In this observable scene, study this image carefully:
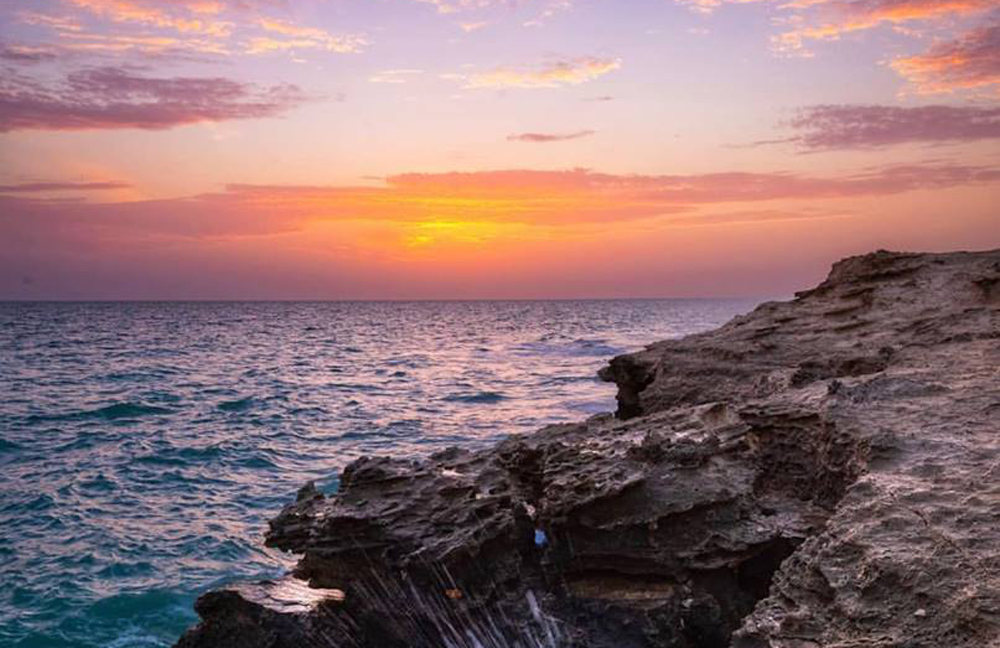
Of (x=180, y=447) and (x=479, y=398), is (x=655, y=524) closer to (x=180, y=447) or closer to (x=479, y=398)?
(x=180, y=447)

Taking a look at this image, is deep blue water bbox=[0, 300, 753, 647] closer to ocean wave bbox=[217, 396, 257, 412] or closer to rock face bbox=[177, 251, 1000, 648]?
ocean wave bbox=[217, 396, 257, 412]

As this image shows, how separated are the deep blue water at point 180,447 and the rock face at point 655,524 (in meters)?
5.36

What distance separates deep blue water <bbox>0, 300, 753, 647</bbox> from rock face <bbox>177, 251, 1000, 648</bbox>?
17.6 feet

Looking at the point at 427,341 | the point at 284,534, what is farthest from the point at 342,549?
the point at 427,341

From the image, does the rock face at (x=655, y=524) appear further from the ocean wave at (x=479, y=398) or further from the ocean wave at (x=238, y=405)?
the ocean wave at (x=238, y=405)

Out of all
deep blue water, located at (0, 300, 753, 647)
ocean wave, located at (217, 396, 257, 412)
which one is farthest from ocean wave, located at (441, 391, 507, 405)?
ocean wave, located at (217, 396, 257, 412)

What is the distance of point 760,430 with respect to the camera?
865 centimetres

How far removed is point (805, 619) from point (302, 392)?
3607 centimetres

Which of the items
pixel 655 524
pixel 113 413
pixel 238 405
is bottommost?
pixel 238 405

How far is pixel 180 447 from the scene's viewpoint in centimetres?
2475

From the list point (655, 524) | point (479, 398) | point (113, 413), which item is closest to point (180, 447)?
point (113, 413)

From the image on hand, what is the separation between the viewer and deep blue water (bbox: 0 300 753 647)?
13352mm

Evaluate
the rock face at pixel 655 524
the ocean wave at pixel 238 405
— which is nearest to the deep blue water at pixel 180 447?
the ocean wave at pixel 238 405

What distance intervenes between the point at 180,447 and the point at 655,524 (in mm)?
21055
